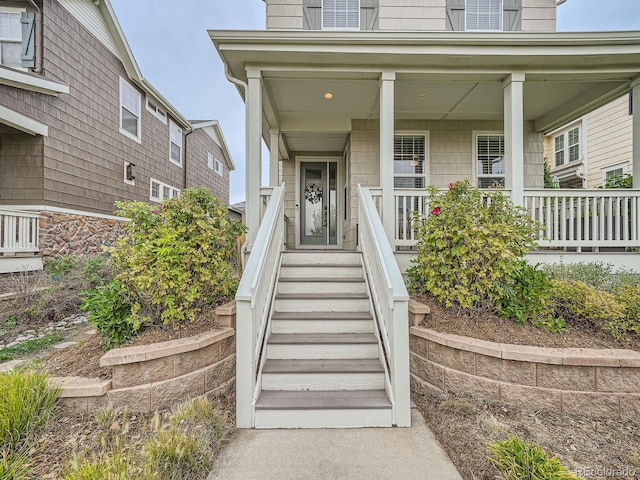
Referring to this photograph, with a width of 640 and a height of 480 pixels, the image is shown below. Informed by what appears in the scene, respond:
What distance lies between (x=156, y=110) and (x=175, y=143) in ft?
4.45

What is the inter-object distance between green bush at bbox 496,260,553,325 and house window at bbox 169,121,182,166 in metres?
11.2

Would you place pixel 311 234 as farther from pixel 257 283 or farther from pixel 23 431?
pixel 23 431

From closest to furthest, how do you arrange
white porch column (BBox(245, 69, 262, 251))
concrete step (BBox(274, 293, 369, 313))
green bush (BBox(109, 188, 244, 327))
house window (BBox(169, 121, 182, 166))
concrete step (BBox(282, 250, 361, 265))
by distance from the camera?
green bush (BBox(109, 188, 244, 327)) → concrete step (BBox(274, 293, 369, 313)) → concrete step (BBox(282, 250, 361, 265)) → white porch column (BBox(245, 69, 262, 251)) → house window (BBox(169, 121, 182, 166))

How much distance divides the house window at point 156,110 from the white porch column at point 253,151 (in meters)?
7.20

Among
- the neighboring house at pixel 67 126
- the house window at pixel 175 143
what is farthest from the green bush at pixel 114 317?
the house window at pixel 175 143

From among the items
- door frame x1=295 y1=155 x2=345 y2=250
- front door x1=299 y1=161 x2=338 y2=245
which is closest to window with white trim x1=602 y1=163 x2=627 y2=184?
door frame x1=295 y1=155 x2=345 y2=250

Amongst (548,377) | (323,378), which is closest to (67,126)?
(323,378)

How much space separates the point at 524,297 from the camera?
10.4 feet

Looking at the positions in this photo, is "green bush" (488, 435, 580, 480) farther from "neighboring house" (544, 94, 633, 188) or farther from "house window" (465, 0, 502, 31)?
"neighboring house" (544, 94, 633, 188)

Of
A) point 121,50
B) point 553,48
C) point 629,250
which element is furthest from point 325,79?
point 121,50

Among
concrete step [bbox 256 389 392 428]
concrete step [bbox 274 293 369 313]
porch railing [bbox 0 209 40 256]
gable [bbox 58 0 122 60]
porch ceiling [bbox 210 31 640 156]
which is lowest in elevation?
concrete step [bbox 256 389 392 428]

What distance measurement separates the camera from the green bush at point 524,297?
3096 mm

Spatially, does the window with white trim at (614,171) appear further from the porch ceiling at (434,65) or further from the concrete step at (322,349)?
the concrete step at (322,349)

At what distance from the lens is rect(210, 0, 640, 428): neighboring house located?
8.96 feet
